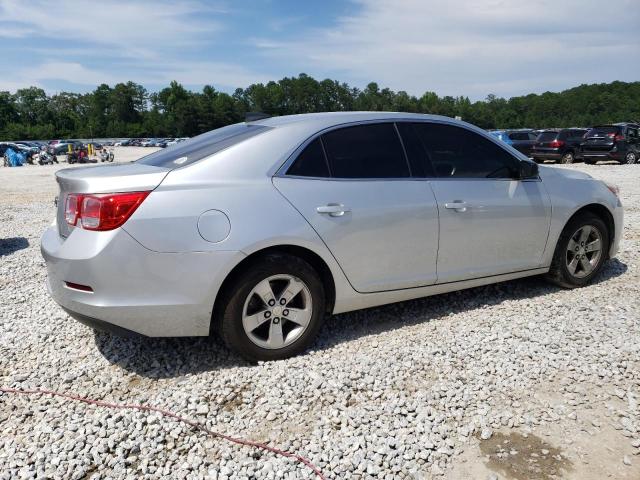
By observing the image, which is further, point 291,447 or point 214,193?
point 214,193

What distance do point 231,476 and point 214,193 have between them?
161 centimetres

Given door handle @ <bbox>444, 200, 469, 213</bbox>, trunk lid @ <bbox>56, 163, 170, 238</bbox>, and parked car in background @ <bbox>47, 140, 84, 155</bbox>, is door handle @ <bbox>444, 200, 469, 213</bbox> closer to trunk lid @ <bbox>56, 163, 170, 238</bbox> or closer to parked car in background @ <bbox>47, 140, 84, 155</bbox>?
trunk lid @ <bbox>56, 163, 170, 238</bbox>

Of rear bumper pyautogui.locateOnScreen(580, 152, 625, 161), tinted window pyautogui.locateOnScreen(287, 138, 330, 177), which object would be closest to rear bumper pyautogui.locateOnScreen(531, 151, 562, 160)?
rear bumper pyautogui.locateOnScreen(580, 152, 625, 161)

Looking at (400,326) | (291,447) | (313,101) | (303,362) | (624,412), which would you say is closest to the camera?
(291,447)

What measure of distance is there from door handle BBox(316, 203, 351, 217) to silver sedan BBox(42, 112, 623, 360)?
→ 0.04ft

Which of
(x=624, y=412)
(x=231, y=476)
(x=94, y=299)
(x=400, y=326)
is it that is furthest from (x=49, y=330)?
(x=624, y=412)

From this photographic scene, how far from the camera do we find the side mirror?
14.3 feet

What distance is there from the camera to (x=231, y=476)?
2441mm

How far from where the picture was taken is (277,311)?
3455 mm

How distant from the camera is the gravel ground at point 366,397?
2543mm

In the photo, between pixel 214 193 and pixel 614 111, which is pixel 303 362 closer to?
pixel 214 193

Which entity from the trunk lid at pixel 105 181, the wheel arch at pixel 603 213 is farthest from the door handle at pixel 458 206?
the trunk lid at pixel 105 181

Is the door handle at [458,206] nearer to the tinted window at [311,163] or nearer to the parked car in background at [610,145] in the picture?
the tinted window at [311,163]

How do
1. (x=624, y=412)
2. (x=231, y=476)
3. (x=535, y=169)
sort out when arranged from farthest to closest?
(x=535, y=169), (x=624, y=412), (x=231, y=476)
